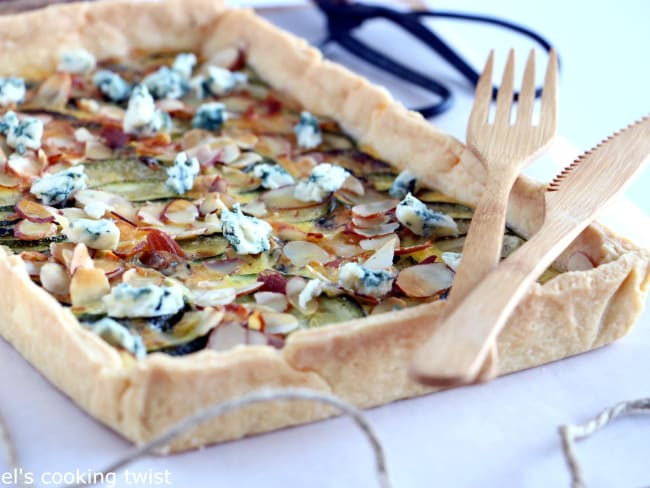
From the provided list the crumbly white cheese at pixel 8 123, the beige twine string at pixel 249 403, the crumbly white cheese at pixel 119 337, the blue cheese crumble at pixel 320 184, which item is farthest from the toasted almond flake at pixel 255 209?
the beige twine string at pixel 249 403

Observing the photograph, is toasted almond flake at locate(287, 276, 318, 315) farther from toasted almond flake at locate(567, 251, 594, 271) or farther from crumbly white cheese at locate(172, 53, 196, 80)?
crumbly white cheese at locate(172, 53, 196, 80)

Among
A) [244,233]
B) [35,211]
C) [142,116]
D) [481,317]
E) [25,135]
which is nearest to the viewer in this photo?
[481,317]

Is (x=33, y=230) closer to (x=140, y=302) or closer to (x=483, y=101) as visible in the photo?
(x=140, y=302)

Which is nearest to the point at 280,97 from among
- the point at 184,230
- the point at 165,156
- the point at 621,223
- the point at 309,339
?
the point at 165,156

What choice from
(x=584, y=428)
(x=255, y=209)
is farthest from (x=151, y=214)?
(x=584, y=428)

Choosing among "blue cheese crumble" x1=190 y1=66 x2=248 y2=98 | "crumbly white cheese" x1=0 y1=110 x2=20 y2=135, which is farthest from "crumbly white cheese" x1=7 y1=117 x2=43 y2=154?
"blue cheese crumble" x1=190 y1=66 x2=248 y2=98

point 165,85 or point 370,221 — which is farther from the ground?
point 370,221
